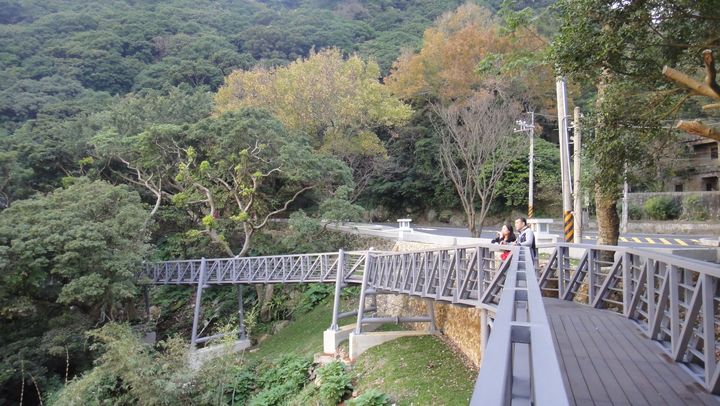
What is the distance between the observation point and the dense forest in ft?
26.8

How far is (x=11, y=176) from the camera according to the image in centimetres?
2317

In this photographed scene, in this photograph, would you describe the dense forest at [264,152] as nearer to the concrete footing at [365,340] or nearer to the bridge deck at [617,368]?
the bridge deck at [617,368]

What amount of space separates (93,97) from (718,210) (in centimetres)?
4485

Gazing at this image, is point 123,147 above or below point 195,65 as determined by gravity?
A: below

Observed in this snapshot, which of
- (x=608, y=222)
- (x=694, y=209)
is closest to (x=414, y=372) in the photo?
(x=608, y=222)

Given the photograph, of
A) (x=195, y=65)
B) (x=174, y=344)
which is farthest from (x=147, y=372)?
(x=195, y=65)

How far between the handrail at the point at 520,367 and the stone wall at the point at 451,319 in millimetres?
7411

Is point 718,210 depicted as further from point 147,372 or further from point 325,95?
point 147,372

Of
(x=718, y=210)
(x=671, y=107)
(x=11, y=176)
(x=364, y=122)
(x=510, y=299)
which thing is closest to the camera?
(x=510, y=299)

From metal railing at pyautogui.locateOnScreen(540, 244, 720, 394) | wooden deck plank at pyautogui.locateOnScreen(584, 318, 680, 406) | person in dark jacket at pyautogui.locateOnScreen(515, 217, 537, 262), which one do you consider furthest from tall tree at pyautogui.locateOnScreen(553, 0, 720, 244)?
wooden deck plank at pyautogui.locateOnScreen(584, 318, 680, 406)

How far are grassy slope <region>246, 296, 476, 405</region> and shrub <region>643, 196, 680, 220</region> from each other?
2091cm

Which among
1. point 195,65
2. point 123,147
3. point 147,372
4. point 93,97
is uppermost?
point 195,65

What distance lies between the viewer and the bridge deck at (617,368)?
346 cm

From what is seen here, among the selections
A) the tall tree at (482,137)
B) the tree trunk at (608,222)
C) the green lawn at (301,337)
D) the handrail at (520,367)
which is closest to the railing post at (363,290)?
the green lawn at (301,337)
